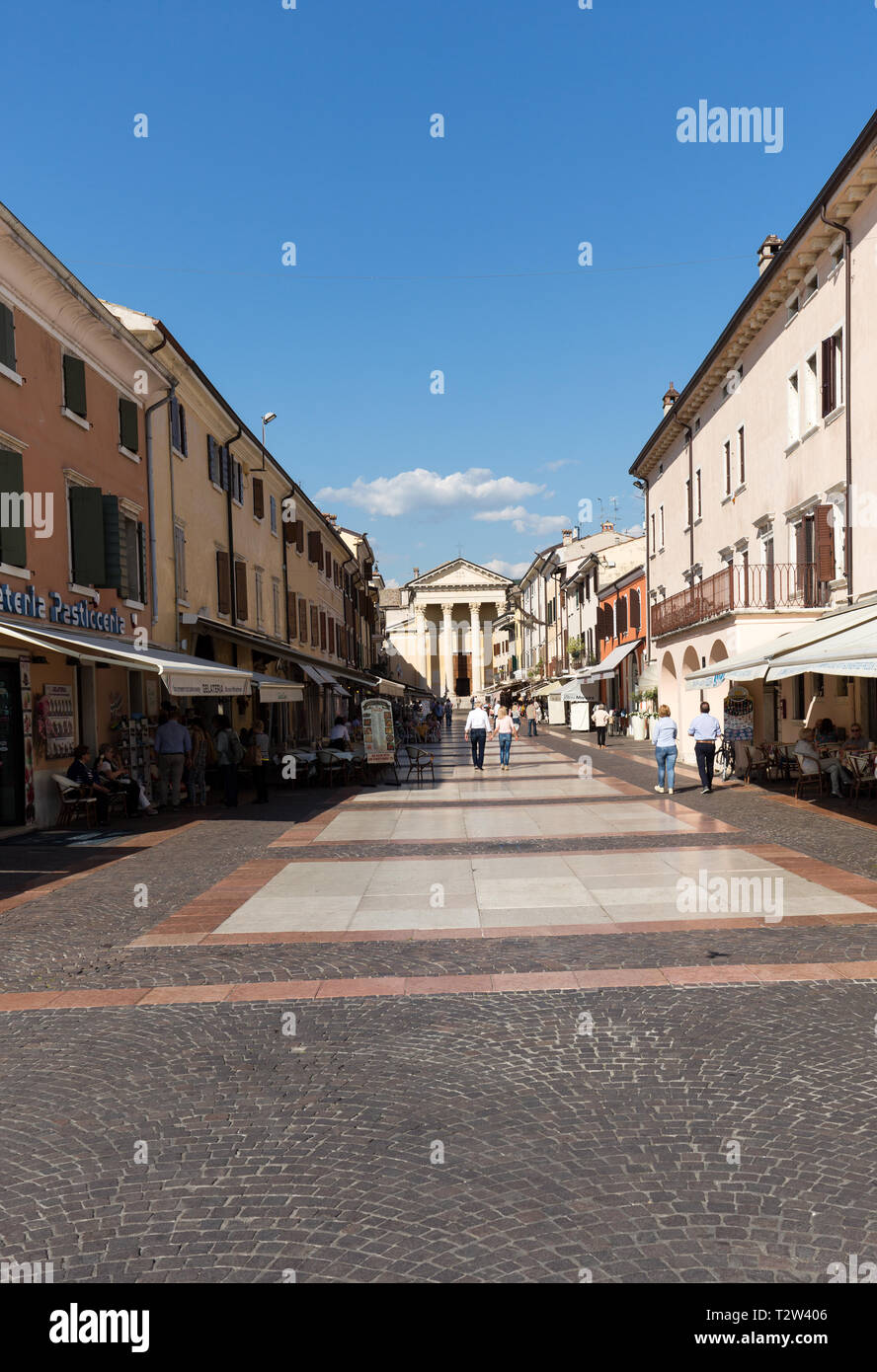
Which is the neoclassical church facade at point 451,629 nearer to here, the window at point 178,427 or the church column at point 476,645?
the church column at point 476,645

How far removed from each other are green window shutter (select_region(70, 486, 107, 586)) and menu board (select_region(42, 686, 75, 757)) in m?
1.86

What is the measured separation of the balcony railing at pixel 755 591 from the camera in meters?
19.5

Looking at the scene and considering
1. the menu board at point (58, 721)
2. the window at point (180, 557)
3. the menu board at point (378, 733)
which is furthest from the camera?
the window at point (180, 557)

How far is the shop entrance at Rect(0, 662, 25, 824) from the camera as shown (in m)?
13.8

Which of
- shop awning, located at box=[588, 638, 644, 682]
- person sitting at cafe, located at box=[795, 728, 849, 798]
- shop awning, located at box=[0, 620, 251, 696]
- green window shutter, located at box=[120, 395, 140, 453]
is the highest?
green window shutter, located at box=[120, 395, 140, 453]

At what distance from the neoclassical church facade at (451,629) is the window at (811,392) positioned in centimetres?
9102

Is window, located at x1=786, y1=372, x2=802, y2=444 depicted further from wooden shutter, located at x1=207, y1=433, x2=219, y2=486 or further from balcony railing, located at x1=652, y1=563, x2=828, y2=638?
wooden shutter, located at x1=207, y1=433, x2=219, y2=486

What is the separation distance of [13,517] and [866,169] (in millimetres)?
13775

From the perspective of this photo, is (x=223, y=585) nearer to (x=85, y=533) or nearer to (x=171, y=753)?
(x=171, y=753)

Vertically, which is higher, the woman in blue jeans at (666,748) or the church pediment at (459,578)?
the church pediment at (459,578)

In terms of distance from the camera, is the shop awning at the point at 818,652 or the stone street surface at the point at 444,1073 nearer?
the stone street surface at the point at 444,1073

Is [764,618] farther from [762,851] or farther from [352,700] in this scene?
[352,700]

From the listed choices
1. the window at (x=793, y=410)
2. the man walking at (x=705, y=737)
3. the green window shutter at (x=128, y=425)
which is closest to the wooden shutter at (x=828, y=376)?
the window at (x=793, y=410)

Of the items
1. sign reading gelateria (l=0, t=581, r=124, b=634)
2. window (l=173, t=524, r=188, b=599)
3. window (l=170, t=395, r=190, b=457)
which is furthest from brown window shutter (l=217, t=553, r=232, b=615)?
sign reading gelateria (l=0, t=581, r=124, b=634)
